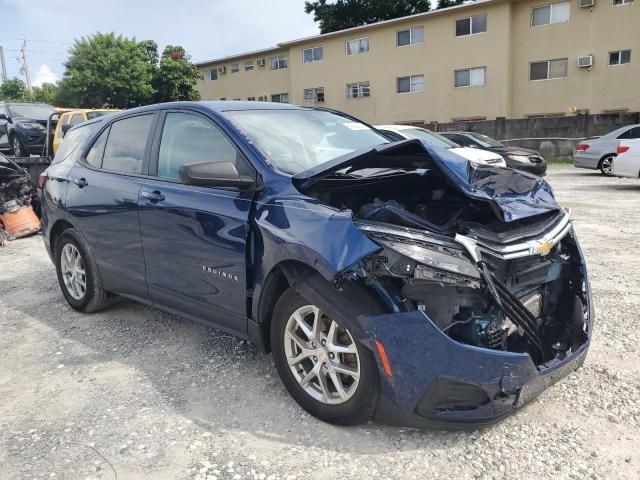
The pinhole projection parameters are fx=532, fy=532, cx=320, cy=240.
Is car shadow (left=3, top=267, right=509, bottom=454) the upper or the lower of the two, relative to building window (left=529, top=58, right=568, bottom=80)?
lower

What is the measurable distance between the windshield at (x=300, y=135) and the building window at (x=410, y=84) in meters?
25.0

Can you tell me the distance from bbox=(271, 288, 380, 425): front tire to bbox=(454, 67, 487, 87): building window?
83.7 feet

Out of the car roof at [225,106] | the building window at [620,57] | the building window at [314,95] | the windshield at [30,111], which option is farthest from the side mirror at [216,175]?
the building window at [314,95]

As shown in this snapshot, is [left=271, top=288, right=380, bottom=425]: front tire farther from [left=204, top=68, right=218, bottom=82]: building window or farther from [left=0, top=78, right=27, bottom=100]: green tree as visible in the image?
[left=0, top=78, right=27, bottom=100]: green tree

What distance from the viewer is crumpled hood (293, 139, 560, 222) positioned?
2.77 meters

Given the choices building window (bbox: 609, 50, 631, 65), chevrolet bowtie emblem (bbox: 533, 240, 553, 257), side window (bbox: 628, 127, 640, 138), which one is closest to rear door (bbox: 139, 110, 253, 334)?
chevrolet bowtie emblem (bbox: 533, 240, 553, 257)

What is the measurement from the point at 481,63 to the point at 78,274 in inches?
974

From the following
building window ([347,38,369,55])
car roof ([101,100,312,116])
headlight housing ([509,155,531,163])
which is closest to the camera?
car roof ([101,100,312,116])

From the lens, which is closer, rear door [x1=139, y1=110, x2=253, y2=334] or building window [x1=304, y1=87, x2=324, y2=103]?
rear door [x1=139, y1=110, x2=253, y2=334]

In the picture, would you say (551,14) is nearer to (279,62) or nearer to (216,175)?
(279,62)

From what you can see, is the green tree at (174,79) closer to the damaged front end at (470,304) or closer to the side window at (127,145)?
the side window at (127,145)

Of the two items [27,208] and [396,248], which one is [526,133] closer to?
[27,208]

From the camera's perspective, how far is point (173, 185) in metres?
3.66

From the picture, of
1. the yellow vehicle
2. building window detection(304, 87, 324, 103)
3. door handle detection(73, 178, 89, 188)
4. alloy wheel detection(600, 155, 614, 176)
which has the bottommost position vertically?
alloy wheel detection(600, 155, 614, 176)
